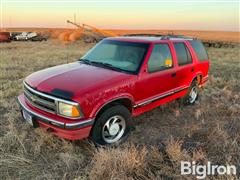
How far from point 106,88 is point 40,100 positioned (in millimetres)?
1006

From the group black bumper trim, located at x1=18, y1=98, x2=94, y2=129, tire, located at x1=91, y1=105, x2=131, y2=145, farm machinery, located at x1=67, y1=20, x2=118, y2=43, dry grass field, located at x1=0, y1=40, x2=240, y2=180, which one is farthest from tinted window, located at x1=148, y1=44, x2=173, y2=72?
farm machinery, located at x1=67, y1=20, x2=118, y2=43

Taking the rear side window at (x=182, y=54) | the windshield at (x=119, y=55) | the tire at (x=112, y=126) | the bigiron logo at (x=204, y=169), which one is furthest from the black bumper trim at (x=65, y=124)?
the rear side window at (x=182, y=54)

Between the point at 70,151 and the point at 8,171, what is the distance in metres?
0.91

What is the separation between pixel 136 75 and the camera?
13.8 feet

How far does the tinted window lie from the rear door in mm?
369

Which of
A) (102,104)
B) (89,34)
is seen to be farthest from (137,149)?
(89,34)

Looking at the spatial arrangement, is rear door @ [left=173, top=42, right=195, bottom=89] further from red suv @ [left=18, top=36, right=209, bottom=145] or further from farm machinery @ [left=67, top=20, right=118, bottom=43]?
farm machinery @ [left=67, top=20, right=118, bottom=43]

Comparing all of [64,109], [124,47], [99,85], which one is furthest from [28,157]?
[124,47]

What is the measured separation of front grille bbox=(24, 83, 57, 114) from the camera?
3.57 metres

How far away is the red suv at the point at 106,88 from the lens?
351 cm

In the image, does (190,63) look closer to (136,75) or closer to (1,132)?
(136,75)

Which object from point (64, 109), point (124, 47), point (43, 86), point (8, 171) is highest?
point (124, 47)

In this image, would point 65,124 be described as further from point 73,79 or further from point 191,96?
point 191,96

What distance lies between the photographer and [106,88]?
3.69 metres
